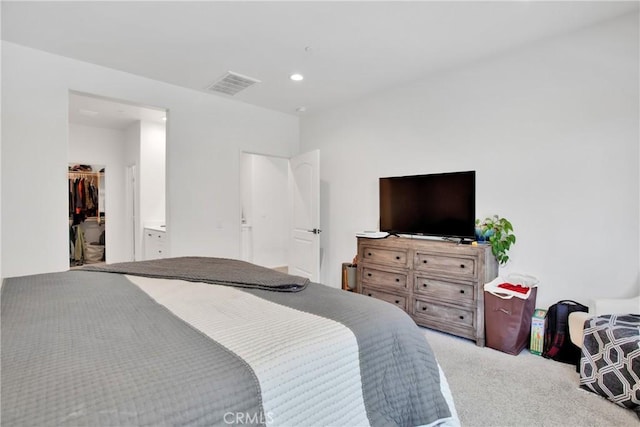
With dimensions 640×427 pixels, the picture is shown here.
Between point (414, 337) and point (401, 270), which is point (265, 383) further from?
point (401, 270)

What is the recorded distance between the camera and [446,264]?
9.85 feet

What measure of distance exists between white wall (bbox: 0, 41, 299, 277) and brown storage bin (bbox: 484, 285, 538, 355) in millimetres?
3084

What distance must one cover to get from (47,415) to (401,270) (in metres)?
2.98

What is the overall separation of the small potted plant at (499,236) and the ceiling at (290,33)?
1.58 m

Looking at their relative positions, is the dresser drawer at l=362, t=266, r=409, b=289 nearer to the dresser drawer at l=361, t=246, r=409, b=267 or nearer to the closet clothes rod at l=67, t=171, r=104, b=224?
the dresser drawer at l=361, t=246, r=409, b=267

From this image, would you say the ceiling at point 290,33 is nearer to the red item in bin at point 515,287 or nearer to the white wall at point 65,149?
the white wall at point 65,149

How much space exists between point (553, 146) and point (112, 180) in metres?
6.69

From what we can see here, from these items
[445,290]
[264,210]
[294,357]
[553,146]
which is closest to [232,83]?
[264,210]

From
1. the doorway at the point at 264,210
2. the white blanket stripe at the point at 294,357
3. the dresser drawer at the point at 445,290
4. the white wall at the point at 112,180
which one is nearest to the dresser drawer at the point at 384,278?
the dresser drawer at the point at 445,290

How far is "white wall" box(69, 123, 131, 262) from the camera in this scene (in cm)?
588

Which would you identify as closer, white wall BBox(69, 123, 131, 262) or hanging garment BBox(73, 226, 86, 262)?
white wall BBox(69, 123, 131, 262)

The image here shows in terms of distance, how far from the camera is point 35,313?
1.27 meters

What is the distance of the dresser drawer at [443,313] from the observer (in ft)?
9.55

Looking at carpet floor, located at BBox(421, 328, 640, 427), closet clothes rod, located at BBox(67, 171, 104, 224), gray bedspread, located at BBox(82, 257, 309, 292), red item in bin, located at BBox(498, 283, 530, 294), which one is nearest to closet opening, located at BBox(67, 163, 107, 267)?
closet clothes rod, located at BBox(67, 171, 104, 224)
